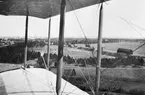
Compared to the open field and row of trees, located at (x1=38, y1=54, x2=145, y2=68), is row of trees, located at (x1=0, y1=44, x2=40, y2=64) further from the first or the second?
row of trees, located at (x1=38, y1=54, x2=145, y2=68)

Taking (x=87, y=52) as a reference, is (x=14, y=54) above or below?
below

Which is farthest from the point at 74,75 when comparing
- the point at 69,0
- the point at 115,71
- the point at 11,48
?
the point at 69,0

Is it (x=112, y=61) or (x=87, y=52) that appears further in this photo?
(x=87, y=52)

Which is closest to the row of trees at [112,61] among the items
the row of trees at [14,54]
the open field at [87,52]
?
the open field at [87,52]

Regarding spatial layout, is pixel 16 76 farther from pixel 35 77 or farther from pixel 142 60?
pixel 142 60

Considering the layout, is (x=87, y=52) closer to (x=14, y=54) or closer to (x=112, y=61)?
(x=112, y=61)

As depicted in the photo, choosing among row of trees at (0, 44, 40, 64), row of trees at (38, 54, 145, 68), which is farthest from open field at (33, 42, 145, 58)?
row of trees at (0, 44, 40, 64)

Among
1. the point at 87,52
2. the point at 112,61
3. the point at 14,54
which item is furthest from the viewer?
the point at 14,54

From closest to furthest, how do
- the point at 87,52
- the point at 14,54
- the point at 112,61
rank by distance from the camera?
1. the point at 112,61
2. the point at 87,52
3. the point at 14,54

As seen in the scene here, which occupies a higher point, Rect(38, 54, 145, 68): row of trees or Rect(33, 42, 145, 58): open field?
Rect(33, 42, 145, 58): open field

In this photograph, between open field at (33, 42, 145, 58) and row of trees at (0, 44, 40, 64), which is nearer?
open field at (33, 42, 145, 58)

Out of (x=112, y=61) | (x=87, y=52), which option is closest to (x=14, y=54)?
(x=87, y=52)

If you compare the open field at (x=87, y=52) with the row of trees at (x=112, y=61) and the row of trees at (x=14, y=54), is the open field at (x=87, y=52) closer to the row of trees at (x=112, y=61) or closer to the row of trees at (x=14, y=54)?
the row of trees at (x=112, y=61)
